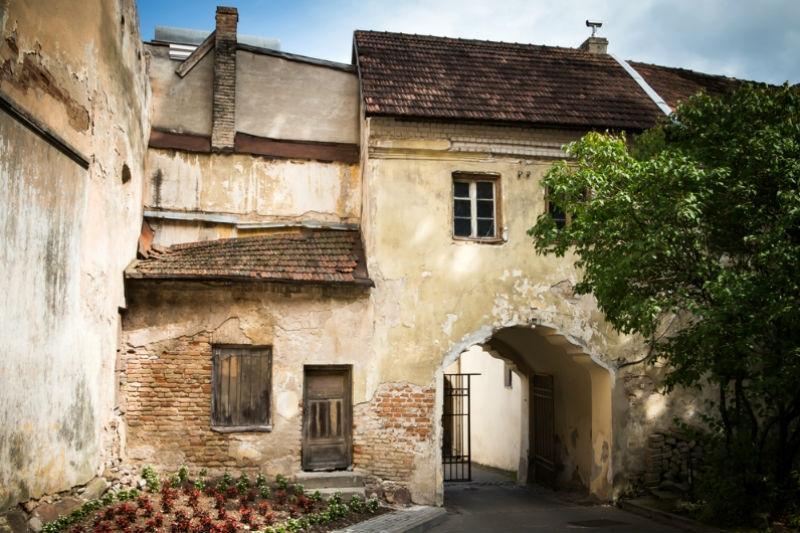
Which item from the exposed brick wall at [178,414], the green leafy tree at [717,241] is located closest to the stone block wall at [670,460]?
the green leafy tree at [717,241]

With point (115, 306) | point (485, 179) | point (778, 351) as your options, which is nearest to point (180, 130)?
point (115, 306)

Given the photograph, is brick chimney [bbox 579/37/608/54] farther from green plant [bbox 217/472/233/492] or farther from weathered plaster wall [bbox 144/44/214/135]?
green plant [bbox 217/472/233/492]

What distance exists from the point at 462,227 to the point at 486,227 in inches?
18.0

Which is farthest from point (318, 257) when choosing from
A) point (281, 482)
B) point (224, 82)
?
point (224, 82)

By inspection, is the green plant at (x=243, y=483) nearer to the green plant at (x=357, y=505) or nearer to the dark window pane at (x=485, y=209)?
the green plant at (x=357, y=505)

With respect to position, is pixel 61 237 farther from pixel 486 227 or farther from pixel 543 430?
pixel 543 430

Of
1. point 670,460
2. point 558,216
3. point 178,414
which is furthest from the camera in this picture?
point 558,216

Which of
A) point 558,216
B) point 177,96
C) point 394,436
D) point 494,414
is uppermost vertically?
point 177,96

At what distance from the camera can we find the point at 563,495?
14.8 metres

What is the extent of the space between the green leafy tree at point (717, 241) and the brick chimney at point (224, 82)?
7.22m

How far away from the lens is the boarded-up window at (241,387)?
40.0 ft

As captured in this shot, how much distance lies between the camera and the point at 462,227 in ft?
44.6

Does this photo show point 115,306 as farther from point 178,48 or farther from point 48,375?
point 178,48

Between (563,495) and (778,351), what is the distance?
21.9 feet
